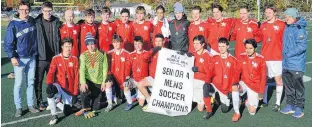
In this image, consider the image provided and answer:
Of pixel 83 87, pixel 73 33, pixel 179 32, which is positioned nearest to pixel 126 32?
pixel 179 32

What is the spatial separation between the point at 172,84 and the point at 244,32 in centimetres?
201

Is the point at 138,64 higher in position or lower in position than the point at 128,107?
higher

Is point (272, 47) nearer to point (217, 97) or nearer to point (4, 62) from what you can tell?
point (217, 97)

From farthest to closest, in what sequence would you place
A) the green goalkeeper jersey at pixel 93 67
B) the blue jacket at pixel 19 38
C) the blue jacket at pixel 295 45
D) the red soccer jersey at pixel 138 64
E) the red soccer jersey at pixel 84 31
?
the red soccer jersey at pixel 84 31, the red soccer jersey at pixel 138 64, the green goalkeeper jersey at pixel 93 67, the blue jacket at pixel 19 38, the blue jacket at pixel 295 45

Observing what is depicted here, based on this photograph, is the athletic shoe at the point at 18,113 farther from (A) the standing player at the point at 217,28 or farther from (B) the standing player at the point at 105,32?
(A) the standing player at the point at 217,28

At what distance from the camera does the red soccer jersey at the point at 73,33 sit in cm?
736

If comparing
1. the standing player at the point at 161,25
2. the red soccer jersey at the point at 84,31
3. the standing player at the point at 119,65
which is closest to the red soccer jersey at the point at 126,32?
the standing player at the point at 161,25

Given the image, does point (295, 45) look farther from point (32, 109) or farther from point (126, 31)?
point (32, 109)

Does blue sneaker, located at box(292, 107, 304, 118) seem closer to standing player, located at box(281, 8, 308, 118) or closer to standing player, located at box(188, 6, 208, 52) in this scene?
standing player, located at box(281, 8, 308, 118)

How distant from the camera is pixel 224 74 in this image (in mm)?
6770

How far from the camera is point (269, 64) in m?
7.17

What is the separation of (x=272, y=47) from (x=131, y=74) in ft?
9.56

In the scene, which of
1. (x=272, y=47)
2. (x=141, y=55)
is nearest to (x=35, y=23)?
(x=141, y=55)

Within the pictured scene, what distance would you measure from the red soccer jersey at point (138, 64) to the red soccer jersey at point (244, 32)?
197 cm
